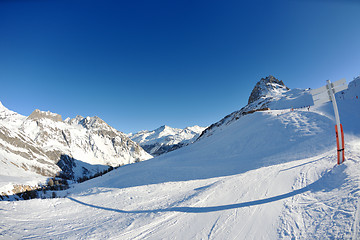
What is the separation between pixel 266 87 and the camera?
5064 inches

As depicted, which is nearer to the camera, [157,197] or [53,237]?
[53,237]

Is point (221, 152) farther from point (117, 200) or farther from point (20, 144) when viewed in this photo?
point (20, 144)

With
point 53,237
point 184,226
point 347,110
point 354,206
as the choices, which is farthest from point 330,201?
point 347,110

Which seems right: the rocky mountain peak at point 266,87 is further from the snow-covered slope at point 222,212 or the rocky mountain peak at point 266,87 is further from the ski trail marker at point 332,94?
the snow-covered slope at point 222,212

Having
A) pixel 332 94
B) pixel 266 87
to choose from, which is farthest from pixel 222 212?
pixel 266 87

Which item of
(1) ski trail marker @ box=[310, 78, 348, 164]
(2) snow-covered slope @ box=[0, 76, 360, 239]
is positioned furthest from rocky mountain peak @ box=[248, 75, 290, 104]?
(2) snow-covered slope @ box=[0, 76, 360, 239]

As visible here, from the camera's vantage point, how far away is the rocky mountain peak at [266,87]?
124175mm

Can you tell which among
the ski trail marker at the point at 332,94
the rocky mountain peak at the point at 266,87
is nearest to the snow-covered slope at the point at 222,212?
the ski trail marker at the point at 332,94

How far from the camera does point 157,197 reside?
362 inches

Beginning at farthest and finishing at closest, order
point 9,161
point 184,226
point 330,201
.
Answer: point 9,161, point 184,226, point 330,201

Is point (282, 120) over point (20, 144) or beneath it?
beneath

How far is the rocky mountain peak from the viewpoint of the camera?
124175 mm

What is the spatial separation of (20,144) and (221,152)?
24658cm

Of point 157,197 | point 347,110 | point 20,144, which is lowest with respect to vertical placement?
point 157,197
